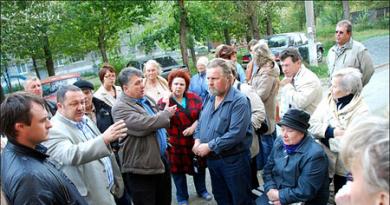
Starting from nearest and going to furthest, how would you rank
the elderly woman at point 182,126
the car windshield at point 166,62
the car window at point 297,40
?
1. the elderly woman at point 182,126
2. the car windshield at point 166,62
3. the car window at point 297,40

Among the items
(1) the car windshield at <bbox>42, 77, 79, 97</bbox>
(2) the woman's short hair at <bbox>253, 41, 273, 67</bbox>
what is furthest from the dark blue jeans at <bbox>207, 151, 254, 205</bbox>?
(1) the car windshield at <bbox>42, 77, 79, 97</bbox>

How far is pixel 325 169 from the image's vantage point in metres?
3.08

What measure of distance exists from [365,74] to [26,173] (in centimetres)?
425

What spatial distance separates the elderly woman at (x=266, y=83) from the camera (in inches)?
177

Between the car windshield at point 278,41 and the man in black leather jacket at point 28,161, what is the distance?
14.9 meters

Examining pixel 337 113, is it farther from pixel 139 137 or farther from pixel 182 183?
pixel 182 183

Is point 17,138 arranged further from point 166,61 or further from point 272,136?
point 166,61

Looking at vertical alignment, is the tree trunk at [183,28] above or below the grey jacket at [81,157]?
above

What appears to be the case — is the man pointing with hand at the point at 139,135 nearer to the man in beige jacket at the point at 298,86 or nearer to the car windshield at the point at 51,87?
the man in beige jacket at the point at 298,86

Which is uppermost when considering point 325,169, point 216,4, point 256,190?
point 216,4

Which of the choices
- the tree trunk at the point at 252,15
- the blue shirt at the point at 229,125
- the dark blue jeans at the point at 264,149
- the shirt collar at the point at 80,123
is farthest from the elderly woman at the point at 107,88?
the tree trunk at the point at 252,15

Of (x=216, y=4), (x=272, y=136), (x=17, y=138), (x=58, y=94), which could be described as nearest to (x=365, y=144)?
(x=17, y=138)

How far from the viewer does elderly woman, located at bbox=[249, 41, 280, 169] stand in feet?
14.8

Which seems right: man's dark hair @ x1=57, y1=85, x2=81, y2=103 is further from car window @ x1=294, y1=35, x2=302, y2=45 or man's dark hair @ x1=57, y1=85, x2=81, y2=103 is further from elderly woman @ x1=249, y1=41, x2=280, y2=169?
car window @ x1=294, y1=35, x2=302, y2=45
